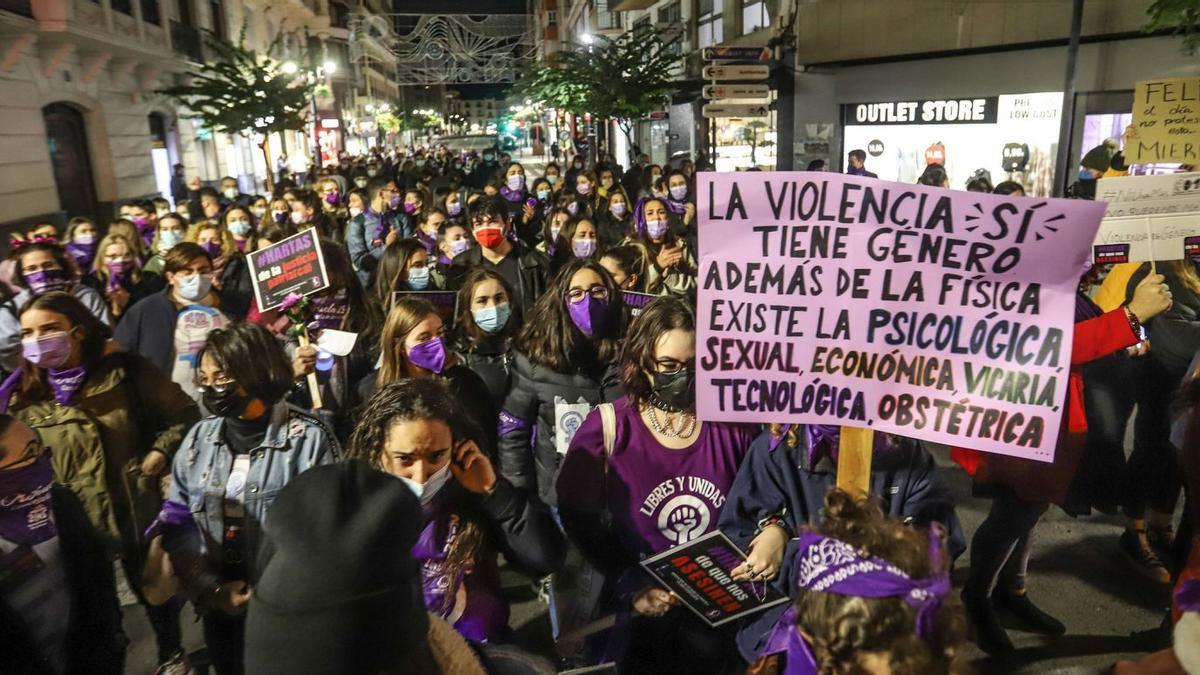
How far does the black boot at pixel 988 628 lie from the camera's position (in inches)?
150

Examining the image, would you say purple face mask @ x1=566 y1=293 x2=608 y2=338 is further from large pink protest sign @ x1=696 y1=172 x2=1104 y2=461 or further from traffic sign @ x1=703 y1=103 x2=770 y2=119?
traffic sign @ x1=703 y1=103 x2=770 y2=119

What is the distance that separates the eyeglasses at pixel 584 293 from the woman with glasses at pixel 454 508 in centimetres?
157

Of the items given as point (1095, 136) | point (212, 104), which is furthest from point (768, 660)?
point (212, 104)

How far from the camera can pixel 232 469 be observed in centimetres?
282

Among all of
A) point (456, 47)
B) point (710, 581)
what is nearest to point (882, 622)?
point (710, 581)

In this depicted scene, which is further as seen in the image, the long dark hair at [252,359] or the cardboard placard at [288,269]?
the cardboard placard at [288,269]

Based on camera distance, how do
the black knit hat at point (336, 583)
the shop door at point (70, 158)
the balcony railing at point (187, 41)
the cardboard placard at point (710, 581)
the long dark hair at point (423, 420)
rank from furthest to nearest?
the balcony railing at point (187, 41) → the shop door at point (70, 158) → the long dark hair at point (423, 420) → the cardboard placard at point (710, 581) → the black knit hat at point (336, 583)

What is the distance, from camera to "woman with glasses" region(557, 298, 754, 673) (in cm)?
267

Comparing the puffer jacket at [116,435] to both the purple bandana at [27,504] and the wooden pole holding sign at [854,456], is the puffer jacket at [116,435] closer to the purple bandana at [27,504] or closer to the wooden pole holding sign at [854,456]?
the purple bandana at [27,504]

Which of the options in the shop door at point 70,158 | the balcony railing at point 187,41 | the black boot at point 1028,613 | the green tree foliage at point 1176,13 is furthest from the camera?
the balcony railing at point 187,41

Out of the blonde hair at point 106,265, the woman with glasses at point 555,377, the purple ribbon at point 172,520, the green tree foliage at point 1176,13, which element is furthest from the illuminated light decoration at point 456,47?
the purple ribbon at point 172,520

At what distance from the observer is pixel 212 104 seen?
1752 cm

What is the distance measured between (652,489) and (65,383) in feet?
8.66

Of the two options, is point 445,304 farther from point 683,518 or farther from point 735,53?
point 735,53
